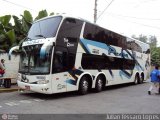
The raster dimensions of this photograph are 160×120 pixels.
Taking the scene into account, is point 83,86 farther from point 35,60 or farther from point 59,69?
point 35,60

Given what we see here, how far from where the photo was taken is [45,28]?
1191 cm

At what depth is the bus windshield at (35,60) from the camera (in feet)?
35.8

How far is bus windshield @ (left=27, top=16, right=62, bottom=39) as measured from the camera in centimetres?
1145

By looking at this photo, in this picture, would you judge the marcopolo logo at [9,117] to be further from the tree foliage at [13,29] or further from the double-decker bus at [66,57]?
the tree foliage at [13,29]

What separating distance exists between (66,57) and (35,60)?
1.45 metres

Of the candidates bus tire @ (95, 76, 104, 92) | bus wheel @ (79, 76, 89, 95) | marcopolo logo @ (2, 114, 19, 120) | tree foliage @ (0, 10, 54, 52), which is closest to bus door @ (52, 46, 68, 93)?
bus wheel @ (79, 76, 89, 95)

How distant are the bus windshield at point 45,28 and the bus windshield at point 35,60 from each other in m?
0.66

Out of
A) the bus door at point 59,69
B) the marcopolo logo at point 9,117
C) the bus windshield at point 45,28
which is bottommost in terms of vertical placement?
the marcopolo logo at point 9,117

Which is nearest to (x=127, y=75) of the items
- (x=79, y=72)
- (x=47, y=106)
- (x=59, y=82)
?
(x=79, y=72)

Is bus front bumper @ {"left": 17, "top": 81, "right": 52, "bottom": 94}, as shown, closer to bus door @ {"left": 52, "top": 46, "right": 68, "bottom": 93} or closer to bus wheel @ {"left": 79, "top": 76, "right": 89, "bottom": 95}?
bus door @ {"left": 52, "top": 46, "right": 68, "bottom": 93}

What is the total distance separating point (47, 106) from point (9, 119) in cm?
240

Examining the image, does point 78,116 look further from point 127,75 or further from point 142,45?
point 142,45

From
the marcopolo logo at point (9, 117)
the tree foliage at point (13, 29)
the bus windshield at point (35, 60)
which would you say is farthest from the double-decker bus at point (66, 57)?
the tree foliage at point (13, 29)

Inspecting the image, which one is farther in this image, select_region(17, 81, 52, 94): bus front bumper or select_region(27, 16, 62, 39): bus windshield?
select_region(27, 16, 62, 39): bus windshield
